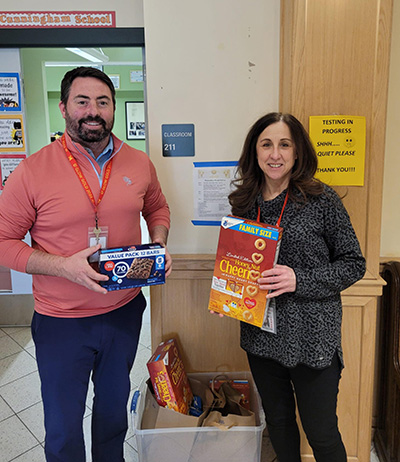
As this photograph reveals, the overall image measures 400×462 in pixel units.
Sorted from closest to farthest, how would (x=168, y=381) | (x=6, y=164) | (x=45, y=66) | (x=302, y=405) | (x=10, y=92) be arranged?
1. (x=302, y=405)
2. (x=168, y=381)
3. (x=10, y=92)
4. (x=6, y=164)
5. (x=45, y=66)

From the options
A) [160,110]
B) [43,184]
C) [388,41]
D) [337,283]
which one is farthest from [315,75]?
[43,184]

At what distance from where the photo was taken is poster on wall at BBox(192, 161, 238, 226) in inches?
71.1

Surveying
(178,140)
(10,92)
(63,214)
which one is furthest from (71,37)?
(63,214)

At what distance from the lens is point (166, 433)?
1.52 meters

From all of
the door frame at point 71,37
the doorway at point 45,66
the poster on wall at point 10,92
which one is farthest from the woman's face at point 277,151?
the poster on wall at point 10,92

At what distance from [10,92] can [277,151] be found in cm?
240

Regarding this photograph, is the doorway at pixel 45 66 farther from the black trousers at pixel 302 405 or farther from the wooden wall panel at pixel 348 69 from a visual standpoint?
the black trousers at pixel 302 405

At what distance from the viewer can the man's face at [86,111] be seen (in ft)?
4.37

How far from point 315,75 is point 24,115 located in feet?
7.40

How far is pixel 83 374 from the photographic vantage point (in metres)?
1.39

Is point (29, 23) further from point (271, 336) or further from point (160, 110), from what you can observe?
point (271, 336)

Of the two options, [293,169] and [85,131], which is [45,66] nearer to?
[85,131]

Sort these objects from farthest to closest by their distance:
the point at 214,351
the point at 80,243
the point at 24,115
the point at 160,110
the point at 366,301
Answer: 1. the point at 24,115
2. the point at 214,351
3. the point at 160,110
4. the point at 366,301
5. the point at 80,243

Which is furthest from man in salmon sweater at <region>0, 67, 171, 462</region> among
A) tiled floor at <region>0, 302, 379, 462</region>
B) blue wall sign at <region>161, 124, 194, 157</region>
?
tiled floor at <region>0, 302, 379, 462</region>
